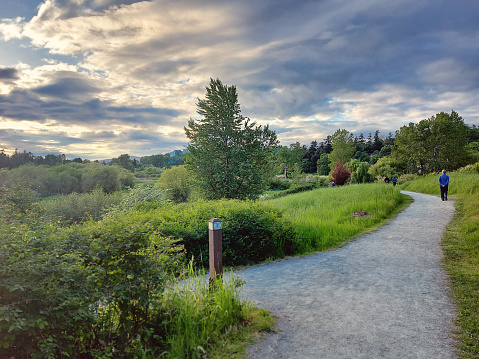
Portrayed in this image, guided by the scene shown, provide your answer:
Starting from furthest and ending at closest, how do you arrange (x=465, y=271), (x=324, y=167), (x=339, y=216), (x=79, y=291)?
1. (x=324, y=167)
2. (x=339, y=216)
3. (x=465, y=271)
4. (x=79, y=291)

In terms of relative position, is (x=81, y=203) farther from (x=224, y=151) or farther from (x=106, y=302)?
(x=106, y=302)

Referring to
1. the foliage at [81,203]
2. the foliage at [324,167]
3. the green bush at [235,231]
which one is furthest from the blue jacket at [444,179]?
the foliage at [324,167]

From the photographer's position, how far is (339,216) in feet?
37.8

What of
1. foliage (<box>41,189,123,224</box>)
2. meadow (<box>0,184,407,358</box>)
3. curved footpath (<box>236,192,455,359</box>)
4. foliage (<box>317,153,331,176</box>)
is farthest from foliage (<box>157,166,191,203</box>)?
foliage (<box>317,153,331,176</box>)

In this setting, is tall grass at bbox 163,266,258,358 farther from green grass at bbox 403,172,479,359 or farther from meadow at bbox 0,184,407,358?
green grass at bbox 403,172,479,359

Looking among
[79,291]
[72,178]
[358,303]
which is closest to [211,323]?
[79,291]

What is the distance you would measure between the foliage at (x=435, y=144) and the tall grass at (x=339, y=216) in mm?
28432

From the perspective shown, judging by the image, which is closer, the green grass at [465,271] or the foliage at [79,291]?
the foliage at [79,291]

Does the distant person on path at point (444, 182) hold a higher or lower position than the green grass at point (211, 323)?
higher

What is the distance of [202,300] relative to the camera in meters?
3.93

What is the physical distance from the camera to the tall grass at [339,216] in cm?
856

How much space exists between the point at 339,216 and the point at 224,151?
8.19 meters

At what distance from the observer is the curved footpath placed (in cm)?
340

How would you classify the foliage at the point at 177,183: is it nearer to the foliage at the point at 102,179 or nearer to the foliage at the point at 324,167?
the foliage at the point at 102,179
